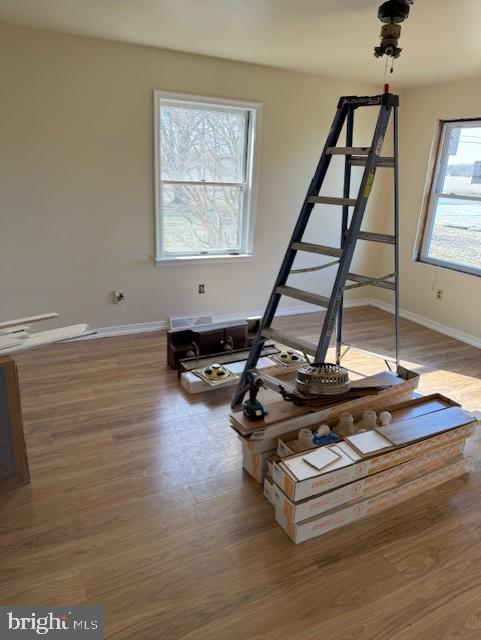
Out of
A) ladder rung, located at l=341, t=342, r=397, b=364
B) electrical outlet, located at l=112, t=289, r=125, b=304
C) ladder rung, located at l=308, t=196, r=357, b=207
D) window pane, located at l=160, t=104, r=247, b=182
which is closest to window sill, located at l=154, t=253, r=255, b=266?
electrical outlet, located at l=112, t=289, r=125, b=304

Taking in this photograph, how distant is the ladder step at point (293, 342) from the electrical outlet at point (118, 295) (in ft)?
5.72

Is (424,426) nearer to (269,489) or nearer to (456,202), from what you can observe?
(269,489)

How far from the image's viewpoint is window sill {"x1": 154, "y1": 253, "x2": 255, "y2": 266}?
13.1 ft

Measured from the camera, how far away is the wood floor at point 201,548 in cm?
152

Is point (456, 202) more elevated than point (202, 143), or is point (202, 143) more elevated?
point (202, 143)

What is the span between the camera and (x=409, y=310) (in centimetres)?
482

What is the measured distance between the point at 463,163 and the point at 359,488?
3.52 metres

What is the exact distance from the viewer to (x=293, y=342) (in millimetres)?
2475

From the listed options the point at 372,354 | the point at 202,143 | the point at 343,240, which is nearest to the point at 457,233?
the point at 372,354

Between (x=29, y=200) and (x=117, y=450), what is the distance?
7.09 feet

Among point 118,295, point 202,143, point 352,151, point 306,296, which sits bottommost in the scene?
point 118,295

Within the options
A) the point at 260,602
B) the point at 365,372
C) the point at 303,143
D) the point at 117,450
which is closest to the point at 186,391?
the point at 117,450

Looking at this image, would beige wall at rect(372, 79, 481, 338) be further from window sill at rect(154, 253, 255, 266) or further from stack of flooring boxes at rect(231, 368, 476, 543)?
stack of flooring boxes at rect(231, 368, 476, 543)

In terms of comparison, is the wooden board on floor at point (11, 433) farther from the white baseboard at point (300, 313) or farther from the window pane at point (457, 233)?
the window pane at point (457, 233)
